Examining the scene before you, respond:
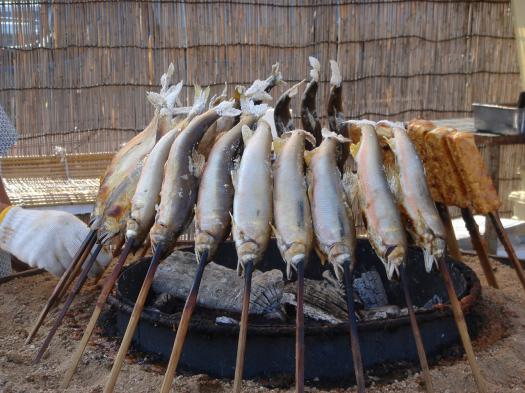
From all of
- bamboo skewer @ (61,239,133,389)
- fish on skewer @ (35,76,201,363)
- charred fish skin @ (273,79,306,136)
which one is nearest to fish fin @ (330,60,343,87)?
charred fish skin @ (273,79,306,136)

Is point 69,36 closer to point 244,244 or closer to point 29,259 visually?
point 29,259

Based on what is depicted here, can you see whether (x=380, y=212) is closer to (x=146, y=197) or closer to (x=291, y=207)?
(x=291, y=207)

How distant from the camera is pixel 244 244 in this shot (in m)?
2.34

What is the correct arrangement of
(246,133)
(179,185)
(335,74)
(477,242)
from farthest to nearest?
(477,242) → (335,74) → (246,133) → (179,185)

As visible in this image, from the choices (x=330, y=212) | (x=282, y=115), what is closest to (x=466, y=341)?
(x=330, y=212)

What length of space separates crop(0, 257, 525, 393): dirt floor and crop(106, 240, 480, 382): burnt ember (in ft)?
0.27

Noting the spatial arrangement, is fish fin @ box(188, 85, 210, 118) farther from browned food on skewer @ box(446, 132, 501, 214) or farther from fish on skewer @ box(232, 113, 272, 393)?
browned food on skewer @ box(446, 132, 501, 214)

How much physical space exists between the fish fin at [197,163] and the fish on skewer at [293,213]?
1.04ft

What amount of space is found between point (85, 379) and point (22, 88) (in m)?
3.92

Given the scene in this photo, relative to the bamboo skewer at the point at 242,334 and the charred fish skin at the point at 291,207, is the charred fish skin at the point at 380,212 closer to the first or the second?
the charred fish skin at the point at 291,207

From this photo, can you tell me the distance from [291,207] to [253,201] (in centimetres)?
13

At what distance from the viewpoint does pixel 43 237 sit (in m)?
3.36

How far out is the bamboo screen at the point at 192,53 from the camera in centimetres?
595

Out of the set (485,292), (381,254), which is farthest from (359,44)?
(381,254)
